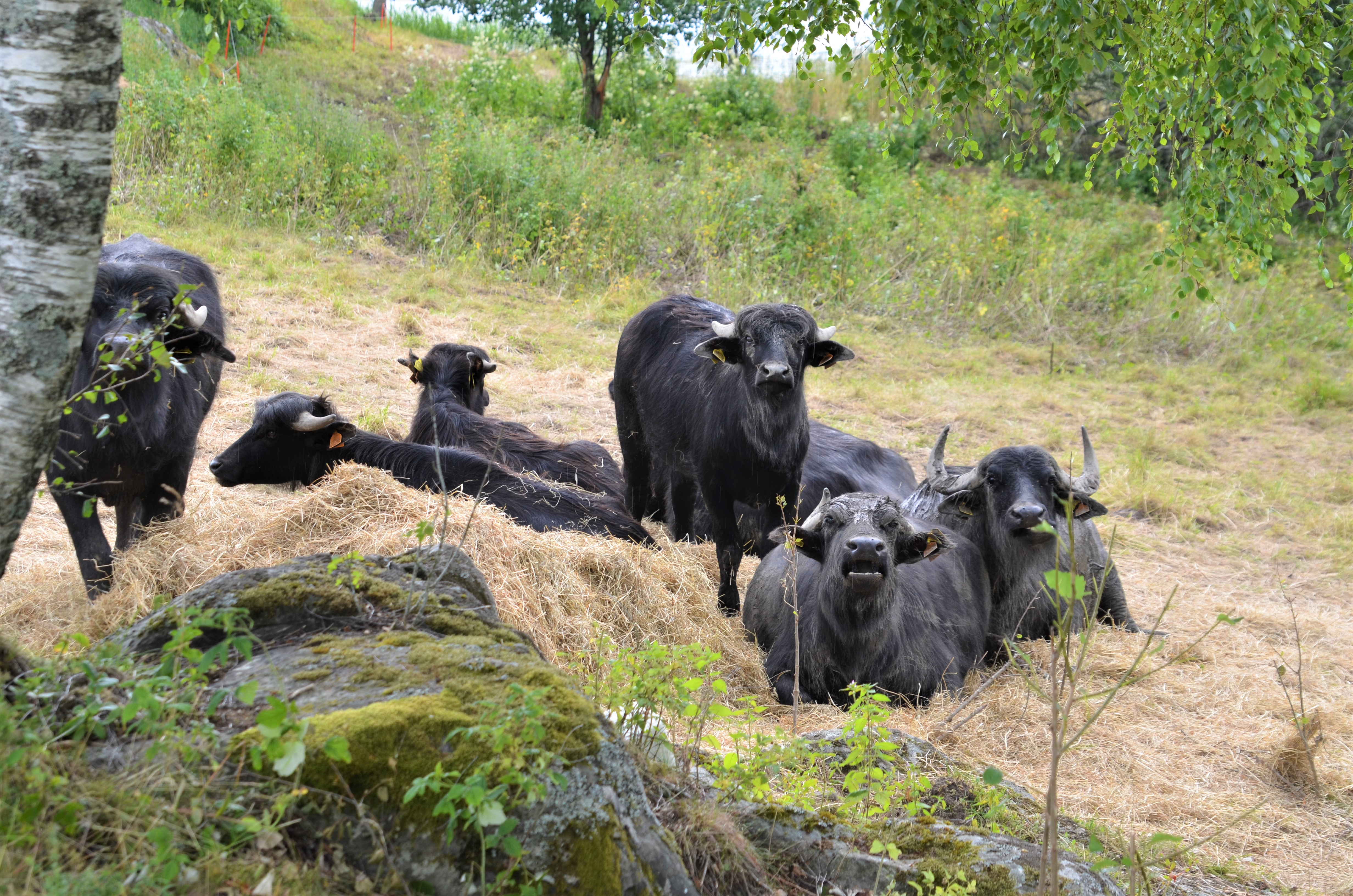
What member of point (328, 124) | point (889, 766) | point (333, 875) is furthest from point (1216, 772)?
point (328, 124)

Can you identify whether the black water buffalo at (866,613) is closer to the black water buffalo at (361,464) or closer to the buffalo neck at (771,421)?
the buffalo neck at (771,421)

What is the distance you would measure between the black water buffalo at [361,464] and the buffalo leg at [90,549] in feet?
A: 4.86

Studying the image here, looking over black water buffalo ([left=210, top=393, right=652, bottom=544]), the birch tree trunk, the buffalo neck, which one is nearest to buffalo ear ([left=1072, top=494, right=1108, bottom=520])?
the buffalo neck

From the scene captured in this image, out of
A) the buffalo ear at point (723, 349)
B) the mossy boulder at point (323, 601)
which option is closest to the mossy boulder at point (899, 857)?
the mossy boulder at point (323, 601)

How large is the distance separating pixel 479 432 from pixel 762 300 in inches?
325

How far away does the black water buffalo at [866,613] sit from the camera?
18.8 feet

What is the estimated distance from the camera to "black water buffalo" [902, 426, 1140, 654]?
6.52m

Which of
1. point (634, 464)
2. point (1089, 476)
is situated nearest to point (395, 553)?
point (634, 464)

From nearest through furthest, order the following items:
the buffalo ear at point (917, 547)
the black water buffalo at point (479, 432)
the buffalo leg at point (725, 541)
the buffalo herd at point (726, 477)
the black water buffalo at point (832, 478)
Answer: the buffalo herd at point (726, 477) → the buffalo ear at point (917, 547) → the buffalo leg at point (725, 541) → the black water buffalo at point (832, 478) → the black water buffalo at point (479, 432)

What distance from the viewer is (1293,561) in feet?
31.0

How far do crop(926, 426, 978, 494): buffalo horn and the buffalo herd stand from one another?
17mm

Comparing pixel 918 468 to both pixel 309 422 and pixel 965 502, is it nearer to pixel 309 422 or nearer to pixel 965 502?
pixel 965 502

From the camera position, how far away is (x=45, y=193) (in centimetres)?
230

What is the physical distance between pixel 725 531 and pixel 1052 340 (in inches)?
451
